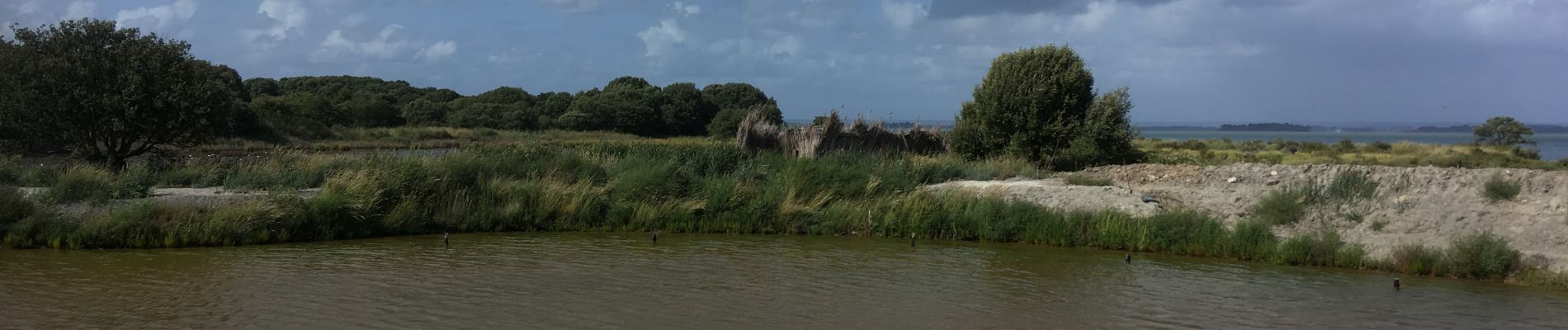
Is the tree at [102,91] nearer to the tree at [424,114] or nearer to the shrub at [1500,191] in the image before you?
the shrub at [1500,191]

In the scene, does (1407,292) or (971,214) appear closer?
(1407,292)

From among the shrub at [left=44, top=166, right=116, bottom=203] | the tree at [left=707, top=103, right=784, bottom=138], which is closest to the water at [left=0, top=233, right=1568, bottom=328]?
the shrub at [left=44, top=166, right=116, bottom=203]

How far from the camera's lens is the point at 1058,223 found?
18062 millimetres

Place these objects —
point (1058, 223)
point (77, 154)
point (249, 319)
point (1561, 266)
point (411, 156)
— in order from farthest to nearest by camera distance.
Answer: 1. point (77, 154)
2. point (411, 156)
3. point (1058, 223)
4. point (1561, 266)
5. point (249, 319)

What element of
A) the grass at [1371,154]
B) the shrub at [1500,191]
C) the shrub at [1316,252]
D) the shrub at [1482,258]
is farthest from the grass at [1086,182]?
the shrub at [1482,258]

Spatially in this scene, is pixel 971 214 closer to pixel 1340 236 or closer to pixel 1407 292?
pixel 1340 236

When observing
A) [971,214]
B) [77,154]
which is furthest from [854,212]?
[77,154]

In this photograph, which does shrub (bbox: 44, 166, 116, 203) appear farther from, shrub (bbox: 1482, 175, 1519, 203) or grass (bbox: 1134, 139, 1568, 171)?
grass (bbox: 1134, 139, 1568, 171)

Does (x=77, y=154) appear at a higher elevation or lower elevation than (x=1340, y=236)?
higher

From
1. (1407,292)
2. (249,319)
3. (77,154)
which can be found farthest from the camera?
(77,154)

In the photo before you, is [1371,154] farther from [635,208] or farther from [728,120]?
[635,208]

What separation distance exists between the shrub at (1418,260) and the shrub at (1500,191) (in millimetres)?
3090

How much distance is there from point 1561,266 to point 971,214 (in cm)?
860

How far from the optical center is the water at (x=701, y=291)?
1087 centimetres
